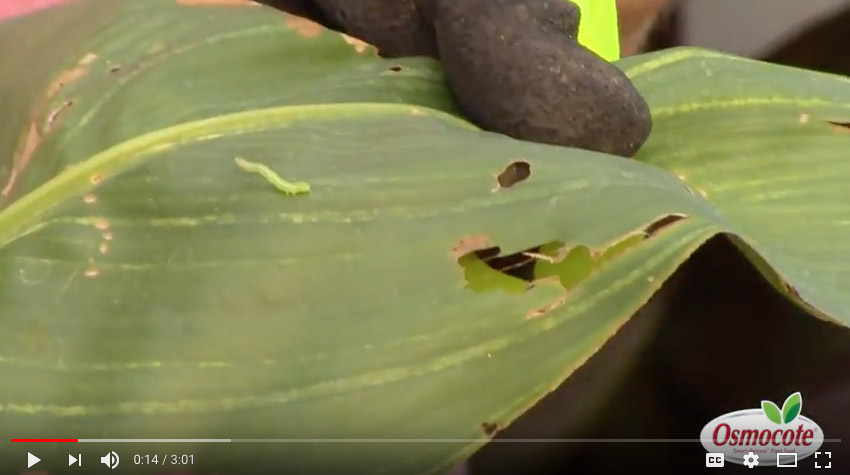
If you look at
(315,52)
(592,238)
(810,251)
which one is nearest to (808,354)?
(810,251)

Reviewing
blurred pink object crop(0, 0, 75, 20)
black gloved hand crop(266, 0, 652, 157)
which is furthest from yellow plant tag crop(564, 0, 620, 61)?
blurred pink object crop(0, 0, 75, 20)

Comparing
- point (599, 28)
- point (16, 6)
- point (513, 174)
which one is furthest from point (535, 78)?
point (16, 6)

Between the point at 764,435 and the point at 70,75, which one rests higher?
the point at 70,75

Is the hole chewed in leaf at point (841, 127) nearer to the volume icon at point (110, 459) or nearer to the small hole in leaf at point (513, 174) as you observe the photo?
the small hole in leaf at point (513, 174)

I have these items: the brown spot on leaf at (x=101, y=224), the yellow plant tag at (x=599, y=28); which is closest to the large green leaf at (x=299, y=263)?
the brown spot on leaf at (x=101, y=224)

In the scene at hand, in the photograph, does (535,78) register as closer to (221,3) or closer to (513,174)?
(513,174)

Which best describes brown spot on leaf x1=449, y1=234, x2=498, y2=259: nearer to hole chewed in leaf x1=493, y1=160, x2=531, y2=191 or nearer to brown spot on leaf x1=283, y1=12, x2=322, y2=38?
hole chewed in leaf x1=493, y1=160, x2=531, y2=191

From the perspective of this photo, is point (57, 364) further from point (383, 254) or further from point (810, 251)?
point (810, 251)

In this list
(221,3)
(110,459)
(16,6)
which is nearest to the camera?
(110,459)
